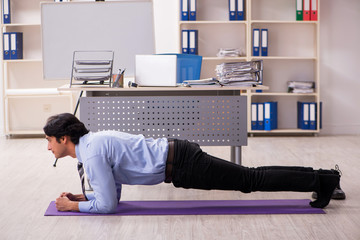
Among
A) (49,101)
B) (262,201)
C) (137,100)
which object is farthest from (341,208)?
(49,101)

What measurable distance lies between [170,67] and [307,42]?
331 centimetres

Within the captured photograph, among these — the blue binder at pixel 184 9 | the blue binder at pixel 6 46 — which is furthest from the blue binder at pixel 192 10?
the blue binder at pixel 6 46

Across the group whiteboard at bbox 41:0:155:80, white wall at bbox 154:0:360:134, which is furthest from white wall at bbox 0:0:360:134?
whiteboard at bbox 41:0:155:80

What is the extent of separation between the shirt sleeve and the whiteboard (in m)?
1.93

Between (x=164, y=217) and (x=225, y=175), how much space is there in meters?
0.41

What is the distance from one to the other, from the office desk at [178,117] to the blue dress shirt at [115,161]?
0.87 metres

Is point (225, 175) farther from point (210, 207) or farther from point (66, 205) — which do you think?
point (66, 205)

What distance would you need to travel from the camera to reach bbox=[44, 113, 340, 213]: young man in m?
2.79

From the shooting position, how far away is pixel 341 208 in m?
3.13

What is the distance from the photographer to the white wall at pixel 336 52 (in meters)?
6.55

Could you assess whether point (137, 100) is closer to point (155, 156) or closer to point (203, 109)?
point (203, 109)

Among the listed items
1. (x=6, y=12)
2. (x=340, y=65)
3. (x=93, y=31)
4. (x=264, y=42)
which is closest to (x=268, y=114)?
(x=264, y=42)

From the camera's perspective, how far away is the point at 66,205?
9.97ft

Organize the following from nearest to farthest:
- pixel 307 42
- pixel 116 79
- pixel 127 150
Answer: pixel 127 150
pixel 116 79
pixel 307 42
